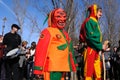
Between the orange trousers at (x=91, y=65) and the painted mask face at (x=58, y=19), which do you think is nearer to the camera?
Answer: the painted mask face at (x=58, y=19)

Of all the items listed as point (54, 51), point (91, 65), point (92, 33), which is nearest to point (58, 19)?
point (54, 51)

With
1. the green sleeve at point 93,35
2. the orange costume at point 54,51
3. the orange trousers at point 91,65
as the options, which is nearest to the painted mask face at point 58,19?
the orange costume at point 54,51

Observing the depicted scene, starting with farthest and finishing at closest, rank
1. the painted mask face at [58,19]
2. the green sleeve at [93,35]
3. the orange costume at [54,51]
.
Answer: the green sleeve at [93,35]
the painted mask face at [58,19]
the orange costume at [54,51]

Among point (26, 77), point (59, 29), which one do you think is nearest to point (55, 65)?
point (59, 29)

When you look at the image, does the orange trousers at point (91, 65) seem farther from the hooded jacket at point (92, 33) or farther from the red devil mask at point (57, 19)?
the red devil mask at point (57, 19)

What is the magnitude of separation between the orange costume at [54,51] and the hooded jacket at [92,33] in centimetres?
91

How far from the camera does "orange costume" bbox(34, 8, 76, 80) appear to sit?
5609 mm

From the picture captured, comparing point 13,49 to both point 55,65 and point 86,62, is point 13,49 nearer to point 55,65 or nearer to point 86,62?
point 86,62

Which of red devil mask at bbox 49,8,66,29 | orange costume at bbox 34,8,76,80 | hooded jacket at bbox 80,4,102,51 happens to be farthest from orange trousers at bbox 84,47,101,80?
red devil mask at bbox 49,8,66,29

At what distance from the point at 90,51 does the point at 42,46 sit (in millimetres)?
1516

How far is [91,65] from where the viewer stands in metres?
6.93

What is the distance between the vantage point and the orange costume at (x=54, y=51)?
561 cm

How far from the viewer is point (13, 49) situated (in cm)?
996

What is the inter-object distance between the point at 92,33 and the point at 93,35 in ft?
0.14
